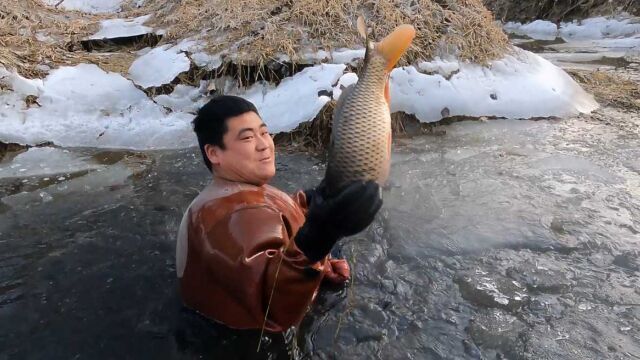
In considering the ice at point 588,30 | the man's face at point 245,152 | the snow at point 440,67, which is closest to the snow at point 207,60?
the snow at point 440,67

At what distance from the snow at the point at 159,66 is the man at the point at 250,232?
14.0 ft

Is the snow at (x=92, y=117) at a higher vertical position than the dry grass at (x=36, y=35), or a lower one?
lower

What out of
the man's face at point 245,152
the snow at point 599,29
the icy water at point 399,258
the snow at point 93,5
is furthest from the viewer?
the snow at point 599,29

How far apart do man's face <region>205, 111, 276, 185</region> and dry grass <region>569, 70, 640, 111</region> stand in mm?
5943

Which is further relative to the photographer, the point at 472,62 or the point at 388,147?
the point at 472,62

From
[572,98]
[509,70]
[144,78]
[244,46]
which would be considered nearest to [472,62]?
[509,70]

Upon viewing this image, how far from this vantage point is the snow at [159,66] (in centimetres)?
686

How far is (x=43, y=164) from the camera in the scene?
5.54 metres

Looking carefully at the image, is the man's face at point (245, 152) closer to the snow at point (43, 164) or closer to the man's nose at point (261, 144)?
the man's nose at point (261, 144)

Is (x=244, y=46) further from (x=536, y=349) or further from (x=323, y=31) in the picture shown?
(x=536, y=349)

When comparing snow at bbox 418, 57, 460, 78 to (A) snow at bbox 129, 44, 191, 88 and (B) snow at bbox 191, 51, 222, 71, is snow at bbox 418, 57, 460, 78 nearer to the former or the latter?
(B) snow at bbox 191, 51, 222, 71

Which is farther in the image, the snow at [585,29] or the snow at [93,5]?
the snow at [585,29]

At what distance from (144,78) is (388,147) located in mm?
5468

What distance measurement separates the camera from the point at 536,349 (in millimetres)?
2867
